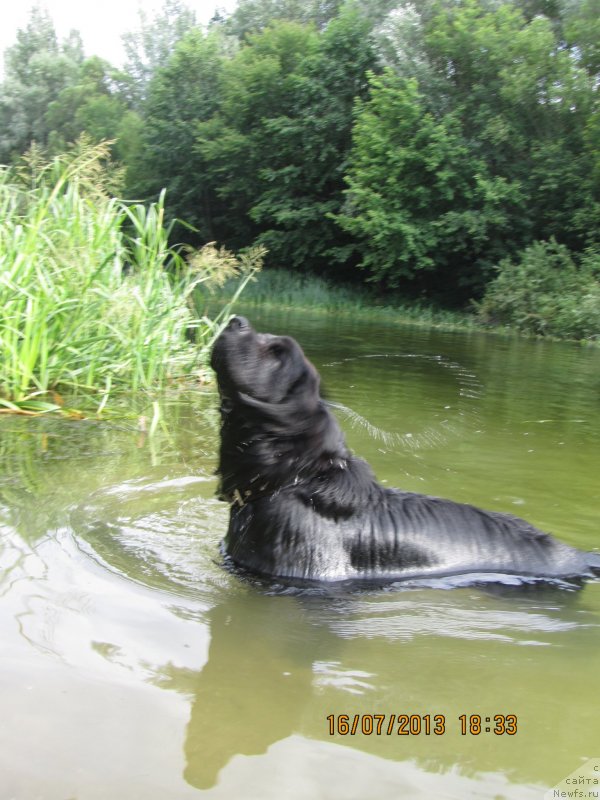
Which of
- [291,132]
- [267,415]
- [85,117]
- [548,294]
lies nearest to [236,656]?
[267,415]

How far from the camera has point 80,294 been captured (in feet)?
24.6

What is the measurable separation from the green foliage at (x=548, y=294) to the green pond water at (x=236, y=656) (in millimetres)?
18887

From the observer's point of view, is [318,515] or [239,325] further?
[318,515]

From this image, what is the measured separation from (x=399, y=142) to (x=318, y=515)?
3030 cm

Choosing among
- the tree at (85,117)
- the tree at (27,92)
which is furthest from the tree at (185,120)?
the tree at (27,92)

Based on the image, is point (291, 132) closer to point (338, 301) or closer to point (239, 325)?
point (338, 301)

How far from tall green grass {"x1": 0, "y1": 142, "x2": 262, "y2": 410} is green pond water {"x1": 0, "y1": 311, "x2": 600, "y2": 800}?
4.14 feet

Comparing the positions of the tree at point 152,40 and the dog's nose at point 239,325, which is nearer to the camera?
the dog's nose at point 239,325

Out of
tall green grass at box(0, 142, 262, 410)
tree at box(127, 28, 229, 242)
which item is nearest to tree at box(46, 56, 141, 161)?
tree at box(127, 28, 229, 242)

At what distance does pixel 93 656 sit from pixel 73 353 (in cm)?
502

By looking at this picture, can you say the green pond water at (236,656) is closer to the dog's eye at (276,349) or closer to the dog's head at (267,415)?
the dog's head at (267,415)

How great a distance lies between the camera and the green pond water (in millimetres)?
2217

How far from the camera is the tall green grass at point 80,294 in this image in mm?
6914

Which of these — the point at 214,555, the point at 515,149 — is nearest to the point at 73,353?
the point at 214,555
